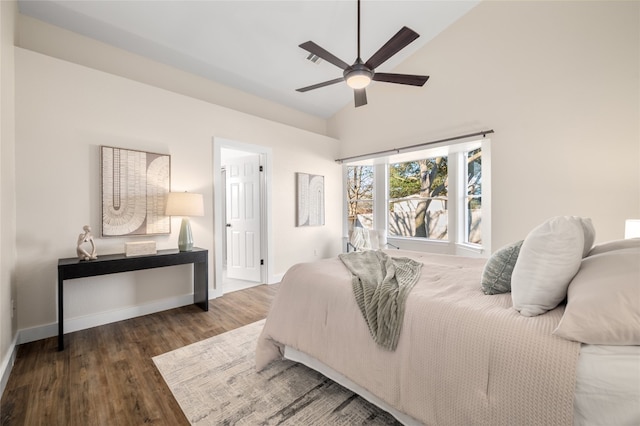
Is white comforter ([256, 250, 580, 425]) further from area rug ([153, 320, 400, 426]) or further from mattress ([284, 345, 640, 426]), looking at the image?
area rug ([153, 320, 400, 426])

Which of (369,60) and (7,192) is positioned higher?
(369,60)

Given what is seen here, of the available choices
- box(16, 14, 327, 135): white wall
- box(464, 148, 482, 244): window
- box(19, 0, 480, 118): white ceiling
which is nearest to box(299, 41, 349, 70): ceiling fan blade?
box(19, 0, 480, 118): white ceiling

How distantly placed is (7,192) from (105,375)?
1.52 meters

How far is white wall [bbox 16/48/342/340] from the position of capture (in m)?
2.34

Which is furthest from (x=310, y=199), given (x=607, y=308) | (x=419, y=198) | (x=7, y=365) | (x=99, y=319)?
(x=607, y=308)

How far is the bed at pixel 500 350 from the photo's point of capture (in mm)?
845

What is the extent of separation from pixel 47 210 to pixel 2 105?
0.97 meters

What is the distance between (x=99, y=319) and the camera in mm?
2668

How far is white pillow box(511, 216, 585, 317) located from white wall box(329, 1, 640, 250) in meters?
2.46

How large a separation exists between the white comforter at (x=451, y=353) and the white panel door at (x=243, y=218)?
8.63ft

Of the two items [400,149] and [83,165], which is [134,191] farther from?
[400,149]

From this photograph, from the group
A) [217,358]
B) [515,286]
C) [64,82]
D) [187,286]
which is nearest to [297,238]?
[187,286]

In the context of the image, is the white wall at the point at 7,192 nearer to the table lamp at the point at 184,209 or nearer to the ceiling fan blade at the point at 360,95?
the table lamp at the point at 184,209

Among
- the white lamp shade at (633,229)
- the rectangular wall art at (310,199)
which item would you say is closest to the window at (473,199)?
the white lamp shade at (633,229)
